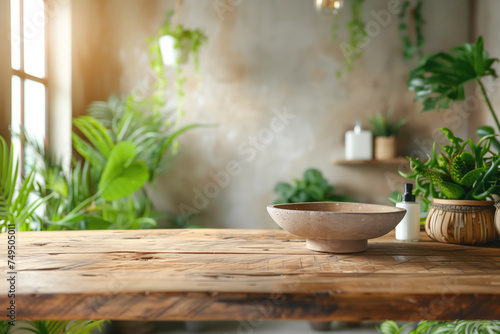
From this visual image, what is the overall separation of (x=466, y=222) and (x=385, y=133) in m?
1.88

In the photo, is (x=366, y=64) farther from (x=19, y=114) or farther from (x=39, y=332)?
(x=39, y=332)

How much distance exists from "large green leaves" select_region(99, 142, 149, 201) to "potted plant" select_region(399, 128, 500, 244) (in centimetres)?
103

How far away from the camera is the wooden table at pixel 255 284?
0.67 m

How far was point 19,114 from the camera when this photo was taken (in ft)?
7.22

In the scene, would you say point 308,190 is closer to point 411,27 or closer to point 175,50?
point 175,50

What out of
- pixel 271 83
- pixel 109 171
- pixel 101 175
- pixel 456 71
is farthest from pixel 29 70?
pixel 456 71

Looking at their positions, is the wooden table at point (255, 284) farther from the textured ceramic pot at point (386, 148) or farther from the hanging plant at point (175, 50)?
the hanging plant at point (175, 50)

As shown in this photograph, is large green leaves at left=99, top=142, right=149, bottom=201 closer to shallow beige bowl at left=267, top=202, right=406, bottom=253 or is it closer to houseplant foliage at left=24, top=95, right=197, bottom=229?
houseplant foliage at left=24, top=95, right=197, bottom=229

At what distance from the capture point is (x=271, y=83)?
295cm

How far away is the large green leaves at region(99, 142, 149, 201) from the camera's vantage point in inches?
63.0

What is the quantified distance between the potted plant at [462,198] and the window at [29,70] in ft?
6.03

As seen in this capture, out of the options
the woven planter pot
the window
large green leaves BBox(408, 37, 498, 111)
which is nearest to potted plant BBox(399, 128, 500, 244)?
the woven planter pot

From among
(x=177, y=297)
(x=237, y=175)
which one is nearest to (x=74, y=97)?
(x=237, y=175)

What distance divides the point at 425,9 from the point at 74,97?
2.53m
